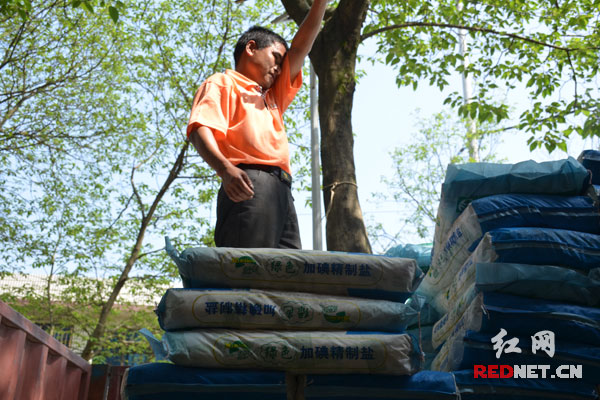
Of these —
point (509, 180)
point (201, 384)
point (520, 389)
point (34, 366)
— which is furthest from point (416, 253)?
point (34, 366)

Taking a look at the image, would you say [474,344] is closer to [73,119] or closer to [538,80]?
[538,80]

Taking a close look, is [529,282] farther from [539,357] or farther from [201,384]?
[201,384]

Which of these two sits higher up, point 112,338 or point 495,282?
point 495,282

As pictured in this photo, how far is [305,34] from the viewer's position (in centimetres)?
277

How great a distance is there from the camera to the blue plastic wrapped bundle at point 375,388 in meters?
1.85

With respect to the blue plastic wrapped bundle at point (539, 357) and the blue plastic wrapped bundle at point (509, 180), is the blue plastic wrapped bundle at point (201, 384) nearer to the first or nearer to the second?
the blue plastic wrapped bundle at point (539, 357)

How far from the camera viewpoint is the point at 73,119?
12875 mm

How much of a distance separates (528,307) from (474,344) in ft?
0.81

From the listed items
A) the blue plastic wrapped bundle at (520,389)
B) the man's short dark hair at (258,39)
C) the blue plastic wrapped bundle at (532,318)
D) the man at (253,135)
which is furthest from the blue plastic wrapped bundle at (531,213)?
the man's short dark hair at (258,39)

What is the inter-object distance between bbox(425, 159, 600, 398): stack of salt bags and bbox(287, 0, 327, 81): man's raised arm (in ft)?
3.49

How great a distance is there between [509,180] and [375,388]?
115 centimetres

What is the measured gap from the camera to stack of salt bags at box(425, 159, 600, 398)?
2.10 meters

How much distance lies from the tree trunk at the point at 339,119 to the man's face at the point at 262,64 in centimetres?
174

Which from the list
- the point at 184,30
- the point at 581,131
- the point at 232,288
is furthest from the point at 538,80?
the point at 184,30
